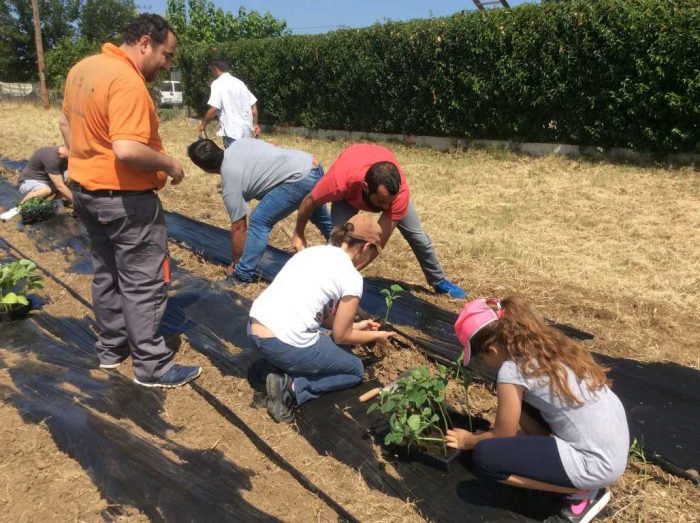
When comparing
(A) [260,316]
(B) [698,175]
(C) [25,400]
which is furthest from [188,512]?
(B) [698,175]

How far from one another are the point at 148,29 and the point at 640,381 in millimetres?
3151

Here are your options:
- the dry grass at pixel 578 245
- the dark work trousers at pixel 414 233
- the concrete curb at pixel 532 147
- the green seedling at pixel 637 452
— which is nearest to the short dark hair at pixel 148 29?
the dark work trousers at pixel 414 233

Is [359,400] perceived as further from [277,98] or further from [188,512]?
[277,98]

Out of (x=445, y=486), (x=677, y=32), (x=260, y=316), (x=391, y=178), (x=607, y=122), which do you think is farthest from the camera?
(x=607, y=122)

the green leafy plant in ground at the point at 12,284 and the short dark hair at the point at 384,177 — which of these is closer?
the short dark hair at the point at 384,177

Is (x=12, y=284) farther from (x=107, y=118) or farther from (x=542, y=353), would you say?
(x=542, y=353)

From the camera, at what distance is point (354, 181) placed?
366 cm

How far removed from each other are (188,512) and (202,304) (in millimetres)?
2011

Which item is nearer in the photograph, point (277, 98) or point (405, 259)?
point (405, 259)

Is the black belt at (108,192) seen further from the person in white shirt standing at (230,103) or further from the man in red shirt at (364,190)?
the person in white shirt standing at (230,103)

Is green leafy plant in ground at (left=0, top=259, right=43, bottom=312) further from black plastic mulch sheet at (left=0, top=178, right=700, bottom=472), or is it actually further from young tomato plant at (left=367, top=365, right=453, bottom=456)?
young tomato plant at (left=367, top=365, right=453, bottom=456)

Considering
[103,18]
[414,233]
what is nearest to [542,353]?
[414,233]

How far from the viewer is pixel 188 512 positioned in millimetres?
2203

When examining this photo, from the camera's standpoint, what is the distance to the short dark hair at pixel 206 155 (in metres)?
3.99
